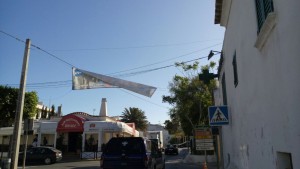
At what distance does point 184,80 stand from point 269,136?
2728 cm

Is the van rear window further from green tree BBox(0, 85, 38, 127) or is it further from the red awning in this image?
green tree BBox(0, 85, 38, 127)

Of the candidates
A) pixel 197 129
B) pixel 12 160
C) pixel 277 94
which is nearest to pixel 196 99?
pixel 197 129

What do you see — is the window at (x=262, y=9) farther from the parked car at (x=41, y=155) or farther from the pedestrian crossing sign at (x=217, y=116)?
the parked car at (x=41, y=155)

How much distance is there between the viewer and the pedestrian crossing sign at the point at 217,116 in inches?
434

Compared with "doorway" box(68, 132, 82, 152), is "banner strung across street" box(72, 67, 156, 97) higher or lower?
higher

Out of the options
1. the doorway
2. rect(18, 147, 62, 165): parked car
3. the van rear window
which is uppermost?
the doorway

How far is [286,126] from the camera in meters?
3.98

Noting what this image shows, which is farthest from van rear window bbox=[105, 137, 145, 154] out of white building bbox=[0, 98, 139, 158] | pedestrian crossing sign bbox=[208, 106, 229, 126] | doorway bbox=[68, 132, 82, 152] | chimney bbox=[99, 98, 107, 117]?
chimney bbox=[99, 98, 107, 117]

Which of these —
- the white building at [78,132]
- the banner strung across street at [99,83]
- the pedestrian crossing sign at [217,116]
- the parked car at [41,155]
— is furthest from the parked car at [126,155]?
the white building at [78,132]

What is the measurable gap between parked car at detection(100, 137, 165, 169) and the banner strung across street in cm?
300

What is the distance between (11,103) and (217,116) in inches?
1173

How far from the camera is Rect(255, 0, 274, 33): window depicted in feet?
15.1

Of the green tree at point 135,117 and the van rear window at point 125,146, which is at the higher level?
the green tree at point 135,117

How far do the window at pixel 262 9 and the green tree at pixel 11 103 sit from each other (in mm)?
33763
